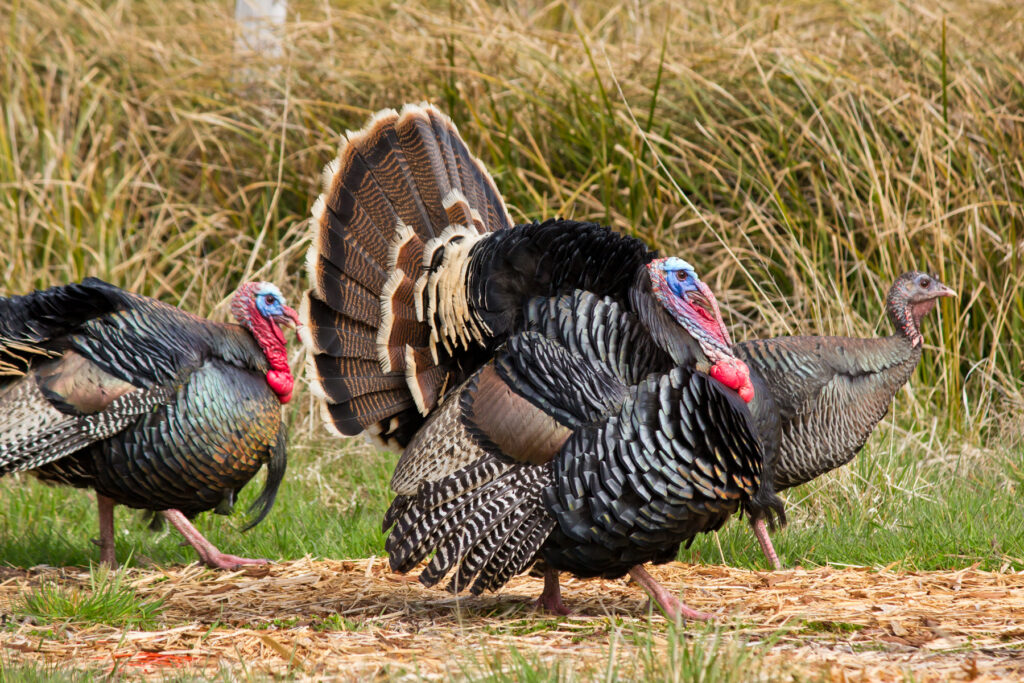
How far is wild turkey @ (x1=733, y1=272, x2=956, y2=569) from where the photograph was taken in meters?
4.61

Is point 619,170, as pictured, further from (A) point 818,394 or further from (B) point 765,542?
(B) point 765,542

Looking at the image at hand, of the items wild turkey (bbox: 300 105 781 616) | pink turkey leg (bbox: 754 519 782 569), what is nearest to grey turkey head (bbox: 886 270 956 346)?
pink turkey leg (bbox: 754 519 782 569)

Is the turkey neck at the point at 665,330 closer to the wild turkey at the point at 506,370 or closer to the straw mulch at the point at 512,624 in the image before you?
the wild turkey at the point at 506,370

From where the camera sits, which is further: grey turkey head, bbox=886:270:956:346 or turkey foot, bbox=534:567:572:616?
grey turkey head, bbox=886:270:956:346

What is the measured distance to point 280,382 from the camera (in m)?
4.90

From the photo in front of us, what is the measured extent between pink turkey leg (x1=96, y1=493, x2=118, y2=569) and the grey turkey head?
12.2 ft

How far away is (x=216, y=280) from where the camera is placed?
24.1ft

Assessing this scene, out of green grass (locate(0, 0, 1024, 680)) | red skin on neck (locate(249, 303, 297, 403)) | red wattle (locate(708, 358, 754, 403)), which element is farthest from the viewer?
green grass (locate(0, 0, 1024, 680))

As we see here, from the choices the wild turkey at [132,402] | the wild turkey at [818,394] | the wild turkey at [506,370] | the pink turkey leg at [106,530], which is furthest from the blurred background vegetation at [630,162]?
the wild turkey at [506,370]

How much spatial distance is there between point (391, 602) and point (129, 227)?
13.8ft

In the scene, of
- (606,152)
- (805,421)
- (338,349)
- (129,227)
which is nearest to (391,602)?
(338,349)

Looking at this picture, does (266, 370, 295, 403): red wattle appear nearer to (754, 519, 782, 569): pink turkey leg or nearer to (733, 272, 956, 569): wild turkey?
(733, 272, 956, 569): wild turkey

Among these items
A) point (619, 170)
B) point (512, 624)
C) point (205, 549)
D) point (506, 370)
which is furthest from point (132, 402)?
point (619, 170)

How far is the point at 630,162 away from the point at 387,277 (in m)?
3.31
